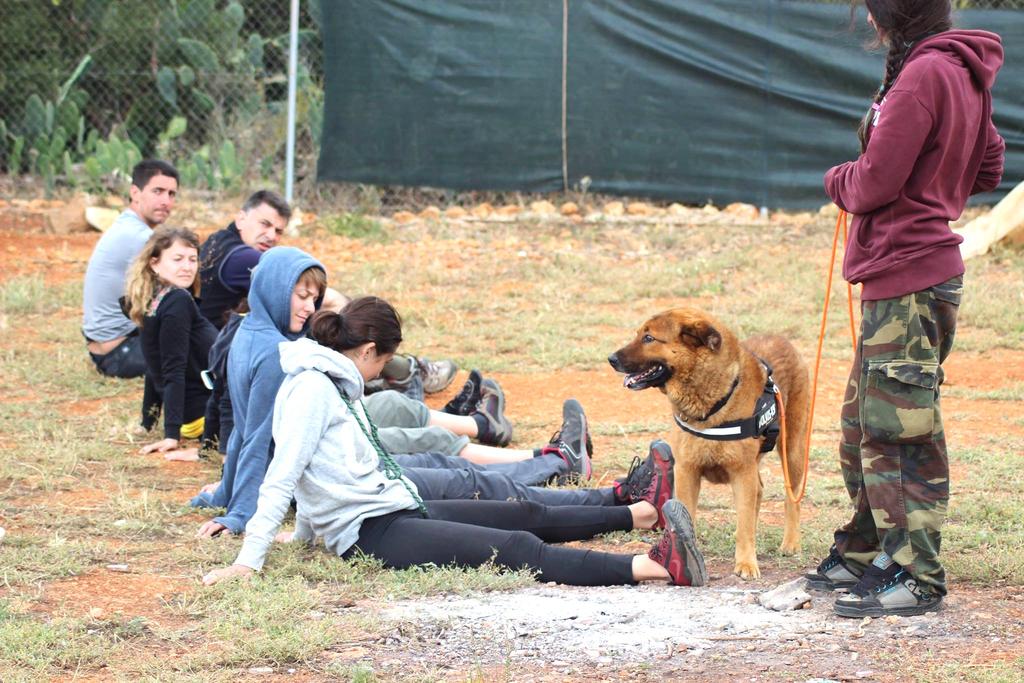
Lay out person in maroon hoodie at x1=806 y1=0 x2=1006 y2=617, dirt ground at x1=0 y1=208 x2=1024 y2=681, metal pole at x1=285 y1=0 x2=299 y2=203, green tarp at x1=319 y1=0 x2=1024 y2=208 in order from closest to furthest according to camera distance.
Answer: dirt ground at x1=0 y1=208 x2=1024 y2=681, person in maroon hoodie at x1=806 y1=0 x2=1006 y2=617, metal pole at x1=285 y1=0 x2=299 y2=203, green tarp at x1=319 y1=0 x2=1024 y2=208

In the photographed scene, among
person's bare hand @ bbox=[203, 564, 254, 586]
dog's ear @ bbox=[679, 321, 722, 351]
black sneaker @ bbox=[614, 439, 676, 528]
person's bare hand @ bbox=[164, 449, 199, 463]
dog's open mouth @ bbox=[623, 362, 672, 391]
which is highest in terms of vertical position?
dog's ear @ bbox=[679, 321, 722, 351]

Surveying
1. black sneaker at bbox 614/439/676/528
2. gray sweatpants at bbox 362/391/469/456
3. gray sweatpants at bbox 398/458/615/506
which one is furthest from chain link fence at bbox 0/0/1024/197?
black sneaker at bbox 614/439/676/528

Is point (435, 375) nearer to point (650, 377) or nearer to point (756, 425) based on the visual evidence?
point (650, 377)

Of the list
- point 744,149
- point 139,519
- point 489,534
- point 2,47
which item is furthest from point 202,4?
point 489,534

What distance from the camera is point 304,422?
482cm

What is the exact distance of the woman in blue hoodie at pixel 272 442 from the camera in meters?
5.50

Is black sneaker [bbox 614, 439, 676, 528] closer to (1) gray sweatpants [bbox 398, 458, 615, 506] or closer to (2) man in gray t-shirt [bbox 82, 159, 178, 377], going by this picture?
(1) gray sweatpants [bbox 398, 458, 615, 506]

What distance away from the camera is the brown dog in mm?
5094

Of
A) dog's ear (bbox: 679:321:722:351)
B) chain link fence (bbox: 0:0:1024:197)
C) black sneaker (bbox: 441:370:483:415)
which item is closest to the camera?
dog's ear (bbox: 679:321:722:351)

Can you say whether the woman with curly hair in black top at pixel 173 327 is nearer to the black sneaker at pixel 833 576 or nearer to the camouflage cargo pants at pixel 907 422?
the black sneaker at pixel 833 576

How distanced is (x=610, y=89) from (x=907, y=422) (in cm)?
995

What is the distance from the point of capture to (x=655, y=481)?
5.57m

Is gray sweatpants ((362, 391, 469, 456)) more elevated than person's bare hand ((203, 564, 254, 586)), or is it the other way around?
gray sweatpants ((362, 391, 469, 456))

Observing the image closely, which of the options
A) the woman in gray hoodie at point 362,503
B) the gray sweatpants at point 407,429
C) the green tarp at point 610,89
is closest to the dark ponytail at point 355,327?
the woman in gray hoodie at point 362,503
